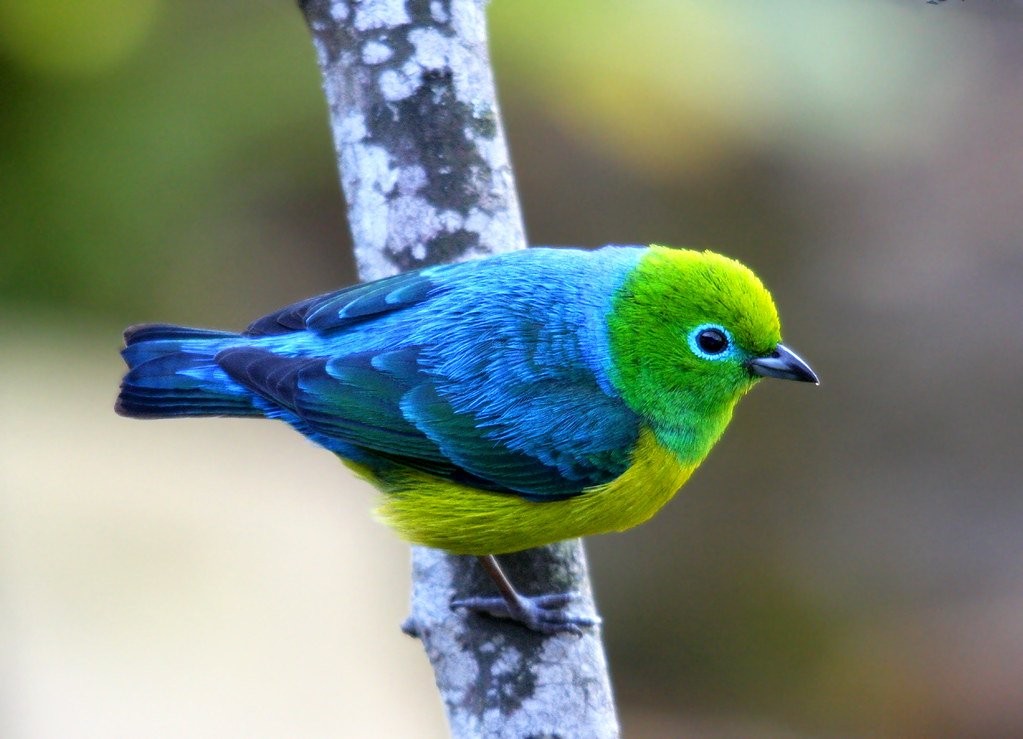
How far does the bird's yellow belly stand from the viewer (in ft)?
10.8

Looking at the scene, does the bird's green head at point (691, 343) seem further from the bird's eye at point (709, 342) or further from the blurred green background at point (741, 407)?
the blurred green background at point (741, 407)

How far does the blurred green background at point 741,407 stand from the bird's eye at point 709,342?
11.2 feet

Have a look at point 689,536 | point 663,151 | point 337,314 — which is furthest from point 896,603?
point 337,314

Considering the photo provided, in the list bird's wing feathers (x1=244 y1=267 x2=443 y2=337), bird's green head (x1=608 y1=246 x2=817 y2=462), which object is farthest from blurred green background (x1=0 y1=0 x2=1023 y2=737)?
bird's green head (x1=608 y1=246 x2=817 y2=462)

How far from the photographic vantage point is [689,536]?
6781 mm

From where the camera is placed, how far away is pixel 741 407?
257 inches

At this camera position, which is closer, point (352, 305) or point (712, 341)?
point (712, 341)

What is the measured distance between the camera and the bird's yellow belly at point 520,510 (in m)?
A: 3.29

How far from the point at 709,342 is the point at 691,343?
52 mm

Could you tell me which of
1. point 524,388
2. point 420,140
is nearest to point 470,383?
point 524,388

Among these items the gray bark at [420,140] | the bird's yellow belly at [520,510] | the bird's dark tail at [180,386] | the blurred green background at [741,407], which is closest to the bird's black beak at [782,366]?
the bird's yellow belly at [520,510]

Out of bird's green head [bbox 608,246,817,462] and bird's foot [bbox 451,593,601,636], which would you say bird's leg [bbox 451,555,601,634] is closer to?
bird's foot [bbox 451,593,601,636]

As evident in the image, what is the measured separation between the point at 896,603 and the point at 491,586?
389 cm

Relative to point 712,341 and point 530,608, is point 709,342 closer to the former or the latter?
point 712,341
